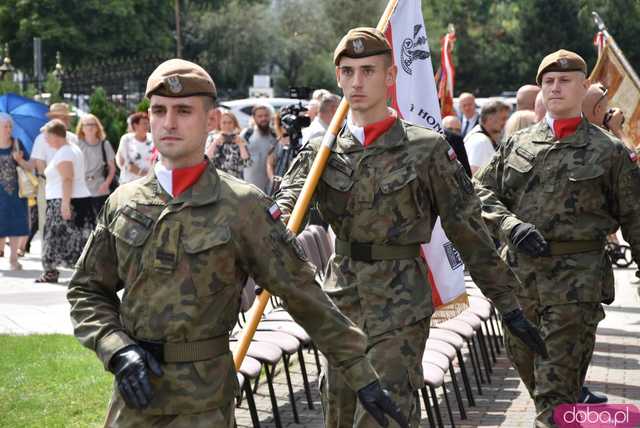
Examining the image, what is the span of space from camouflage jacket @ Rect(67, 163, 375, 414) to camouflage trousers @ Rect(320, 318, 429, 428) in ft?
4.42

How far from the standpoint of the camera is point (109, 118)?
24062 millimetres

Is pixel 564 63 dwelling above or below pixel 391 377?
above

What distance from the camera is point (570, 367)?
6984 millimetres

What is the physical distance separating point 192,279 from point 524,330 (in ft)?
6.54

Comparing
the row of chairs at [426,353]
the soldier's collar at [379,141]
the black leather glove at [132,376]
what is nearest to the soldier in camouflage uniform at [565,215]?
the row of chairs at [426,353]

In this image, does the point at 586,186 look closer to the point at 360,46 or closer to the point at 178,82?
the point at 360,46

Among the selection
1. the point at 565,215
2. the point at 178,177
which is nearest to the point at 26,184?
the point at 565,215

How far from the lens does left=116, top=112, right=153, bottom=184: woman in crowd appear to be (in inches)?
605

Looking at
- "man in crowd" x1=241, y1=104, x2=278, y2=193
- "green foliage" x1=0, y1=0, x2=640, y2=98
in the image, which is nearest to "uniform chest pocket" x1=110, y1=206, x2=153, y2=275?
A: "man in crowd" x1=241, y1=104, x2=278, y2=193

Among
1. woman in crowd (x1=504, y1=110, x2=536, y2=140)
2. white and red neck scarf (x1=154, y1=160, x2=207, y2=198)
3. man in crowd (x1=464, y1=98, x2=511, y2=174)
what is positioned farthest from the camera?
man in crowd (x1=464, y1=98, x2=511, y2=174)

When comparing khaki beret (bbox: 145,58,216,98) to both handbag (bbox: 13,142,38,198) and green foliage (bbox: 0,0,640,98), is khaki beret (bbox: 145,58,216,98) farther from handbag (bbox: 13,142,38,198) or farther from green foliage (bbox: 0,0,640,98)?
green foliage (bbox: 0,0,640,98)

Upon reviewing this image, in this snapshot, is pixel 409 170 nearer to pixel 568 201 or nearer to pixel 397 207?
pixel 397 207

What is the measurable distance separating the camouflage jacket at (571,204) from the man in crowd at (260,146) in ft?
Result: 30.6

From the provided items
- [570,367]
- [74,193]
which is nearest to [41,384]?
[570,367]
